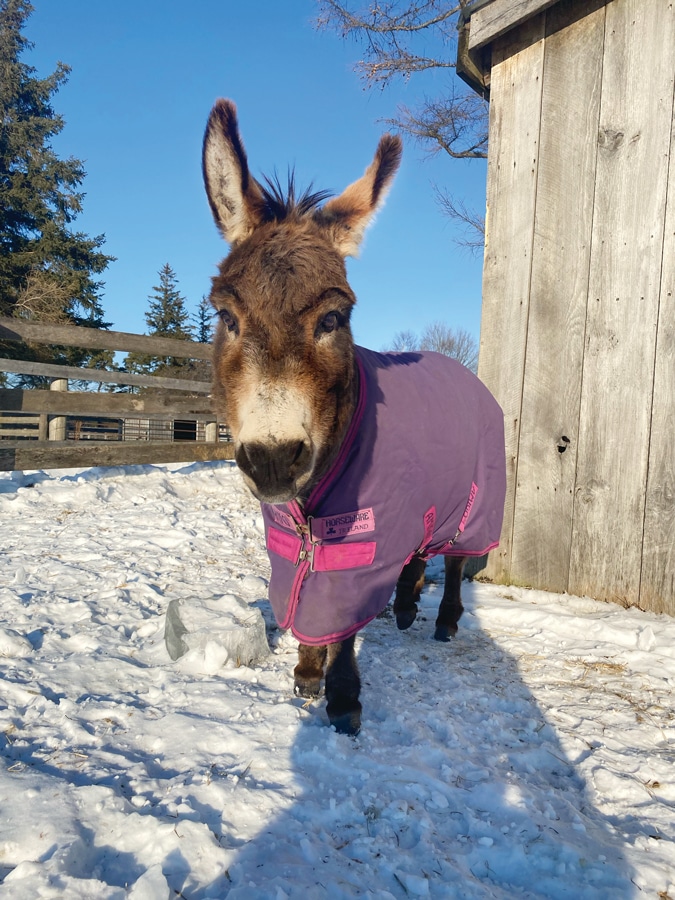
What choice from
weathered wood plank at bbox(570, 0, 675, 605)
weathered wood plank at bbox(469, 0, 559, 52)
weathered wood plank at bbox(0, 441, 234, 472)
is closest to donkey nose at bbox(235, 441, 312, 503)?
weathered wood plank at bbox(570, 0, 675, 605)

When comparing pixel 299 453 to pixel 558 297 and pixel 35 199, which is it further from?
pixel 35 199

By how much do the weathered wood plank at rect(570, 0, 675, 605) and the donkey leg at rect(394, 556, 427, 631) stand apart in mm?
1430

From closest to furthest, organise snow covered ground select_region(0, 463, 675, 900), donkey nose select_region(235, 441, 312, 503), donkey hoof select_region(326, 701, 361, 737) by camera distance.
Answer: snow covered ground select_region(0, 463, 675, 900)
donkey nose select_region(235, 441, 312, 503)
donkey hoof select_region(326, 701, 361, 737)

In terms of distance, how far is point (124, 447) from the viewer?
7.42 m

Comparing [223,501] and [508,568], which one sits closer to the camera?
[508,568]

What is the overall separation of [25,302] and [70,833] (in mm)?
20958

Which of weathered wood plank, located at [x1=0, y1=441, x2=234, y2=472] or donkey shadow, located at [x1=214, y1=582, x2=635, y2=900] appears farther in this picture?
weathered wood plank, located at [x1=0, y1=441, x2=234, y2=472]

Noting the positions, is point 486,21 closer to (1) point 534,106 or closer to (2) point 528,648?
(1) point 534,106

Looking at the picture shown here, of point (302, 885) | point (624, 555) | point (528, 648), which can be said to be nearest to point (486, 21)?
point (624, 555)

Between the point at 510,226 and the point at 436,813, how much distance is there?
14.9 ft

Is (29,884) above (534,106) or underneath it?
underneath

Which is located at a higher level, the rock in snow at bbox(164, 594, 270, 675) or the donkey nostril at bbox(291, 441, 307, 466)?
the donkey nostril at bbox(291, 441, 307, 466)

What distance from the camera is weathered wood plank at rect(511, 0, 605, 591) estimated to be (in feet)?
14.5

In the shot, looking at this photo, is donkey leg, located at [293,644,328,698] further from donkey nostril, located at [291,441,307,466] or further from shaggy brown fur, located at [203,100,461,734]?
donkey nostril, located at [291,441,307,466]
